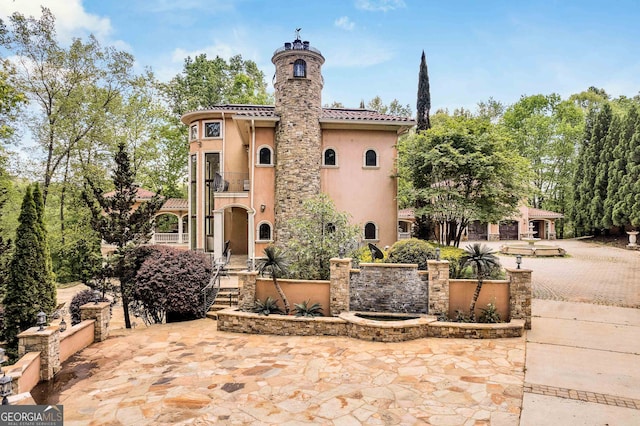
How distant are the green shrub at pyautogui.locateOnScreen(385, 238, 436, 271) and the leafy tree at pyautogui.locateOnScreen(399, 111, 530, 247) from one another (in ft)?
14.6

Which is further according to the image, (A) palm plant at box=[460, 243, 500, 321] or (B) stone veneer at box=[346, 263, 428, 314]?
(B) stone veneer at box=[346, 263, 428, 314]

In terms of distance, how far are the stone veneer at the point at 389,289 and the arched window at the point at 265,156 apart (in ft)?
25.7

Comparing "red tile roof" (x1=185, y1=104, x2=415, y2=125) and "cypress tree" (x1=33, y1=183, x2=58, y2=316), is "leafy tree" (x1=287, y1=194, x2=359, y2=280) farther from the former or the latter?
"cypress tree" (x1=33, y1=183, x2=58, y2=316)

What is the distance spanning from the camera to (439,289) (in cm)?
885

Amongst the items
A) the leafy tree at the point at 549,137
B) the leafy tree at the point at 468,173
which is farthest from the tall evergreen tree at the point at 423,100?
the leafy tree at the point at 549,137

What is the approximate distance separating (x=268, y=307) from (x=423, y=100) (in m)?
14.4

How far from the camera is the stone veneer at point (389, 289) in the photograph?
29.9ft

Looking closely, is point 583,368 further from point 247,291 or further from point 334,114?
point 334,114

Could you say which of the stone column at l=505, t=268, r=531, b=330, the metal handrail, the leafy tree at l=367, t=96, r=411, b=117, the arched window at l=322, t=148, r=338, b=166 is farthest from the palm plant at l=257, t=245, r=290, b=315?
the leafy tree at l=367, t=96, r=411, b=117

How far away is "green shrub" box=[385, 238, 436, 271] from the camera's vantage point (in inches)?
395

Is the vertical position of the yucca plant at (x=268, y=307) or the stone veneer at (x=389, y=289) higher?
the stone veneer at (x=389, y=289)

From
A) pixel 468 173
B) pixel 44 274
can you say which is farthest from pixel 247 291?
pixel 468 173

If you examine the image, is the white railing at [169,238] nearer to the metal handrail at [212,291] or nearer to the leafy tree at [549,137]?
the metal handrail at [212,291]

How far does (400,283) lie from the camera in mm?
9211
